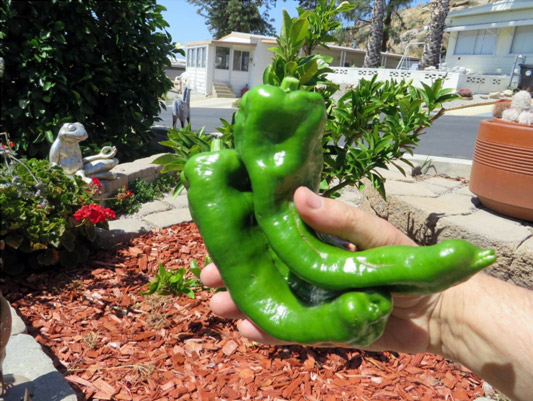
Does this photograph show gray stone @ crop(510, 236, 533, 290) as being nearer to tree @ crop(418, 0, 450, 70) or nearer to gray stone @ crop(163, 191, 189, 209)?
gray stone @ crop(163, 191, 189, 209)

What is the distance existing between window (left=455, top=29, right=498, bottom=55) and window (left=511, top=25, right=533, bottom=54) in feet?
4.36

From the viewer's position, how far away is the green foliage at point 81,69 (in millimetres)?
5031

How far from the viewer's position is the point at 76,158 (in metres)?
4.43

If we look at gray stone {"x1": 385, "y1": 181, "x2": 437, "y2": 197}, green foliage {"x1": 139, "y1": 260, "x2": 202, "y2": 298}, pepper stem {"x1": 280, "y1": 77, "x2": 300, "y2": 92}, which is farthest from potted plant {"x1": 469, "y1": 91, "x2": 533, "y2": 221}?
pepper stem {"x1": 280, "y1": 77, "x2": 300, "y2": 92}

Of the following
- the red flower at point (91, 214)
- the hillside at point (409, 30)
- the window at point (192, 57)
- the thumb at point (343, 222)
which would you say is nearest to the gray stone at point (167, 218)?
the red flower at point (91, 214)

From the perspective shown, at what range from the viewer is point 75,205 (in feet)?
11.8

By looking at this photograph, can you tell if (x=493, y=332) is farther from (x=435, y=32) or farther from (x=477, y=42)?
(x=477, y=42)

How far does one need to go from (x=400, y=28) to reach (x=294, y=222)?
1652 inches

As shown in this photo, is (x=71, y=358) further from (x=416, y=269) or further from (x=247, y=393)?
(x=416, y=269)

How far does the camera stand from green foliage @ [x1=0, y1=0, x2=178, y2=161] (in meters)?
5.03

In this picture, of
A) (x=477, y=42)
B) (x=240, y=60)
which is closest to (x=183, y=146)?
(x=240, y=60)

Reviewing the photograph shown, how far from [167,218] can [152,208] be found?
0.42m

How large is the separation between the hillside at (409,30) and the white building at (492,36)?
26.9 feet

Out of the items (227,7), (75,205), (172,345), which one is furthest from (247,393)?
(227,7)
